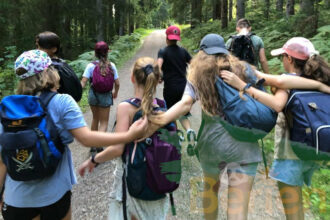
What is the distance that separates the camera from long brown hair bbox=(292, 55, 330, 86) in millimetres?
2195

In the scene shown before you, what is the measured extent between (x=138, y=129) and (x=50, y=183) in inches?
29.8

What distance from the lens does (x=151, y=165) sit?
2.10 meters

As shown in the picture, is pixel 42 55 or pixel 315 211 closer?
pixel 42 55

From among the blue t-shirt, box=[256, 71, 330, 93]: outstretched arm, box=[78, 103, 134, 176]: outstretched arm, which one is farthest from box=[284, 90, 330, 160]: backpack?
the blue t-shirt

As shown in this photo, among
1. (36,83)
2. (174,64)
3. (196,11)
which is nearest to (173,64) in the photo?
(174,64)

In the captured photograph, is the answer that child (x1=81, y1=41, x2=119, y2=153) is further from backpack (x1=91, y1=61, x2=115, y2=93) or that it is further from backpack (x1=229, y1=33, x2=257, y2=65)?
backpack (x1=229, y1=33, x2=257, y2=65)

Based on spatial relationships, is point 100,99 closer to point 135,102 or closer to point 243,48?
point 243,48

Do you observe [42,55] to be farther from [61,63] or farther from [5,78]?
[5,78]

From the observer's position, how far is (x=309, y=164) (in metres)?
2.23

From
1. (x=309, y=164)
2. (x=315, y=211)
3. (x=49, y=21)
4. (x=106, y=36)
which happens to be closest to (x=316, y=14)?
(x=315, y=211)

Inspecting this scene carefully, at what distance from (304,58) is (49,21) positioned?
16.8 metres

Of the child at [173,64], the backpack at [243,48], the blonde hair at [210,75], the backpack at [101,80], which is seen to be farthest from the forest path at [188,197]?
the backpack at [243,48]

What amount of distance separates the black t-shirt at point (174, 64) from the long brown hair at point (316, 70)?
2.66 metres

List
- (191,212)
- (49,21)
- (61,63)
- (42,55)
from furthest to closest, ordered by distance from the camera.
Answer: (49,21)
(191,212)
(61,63)
(42,55)
